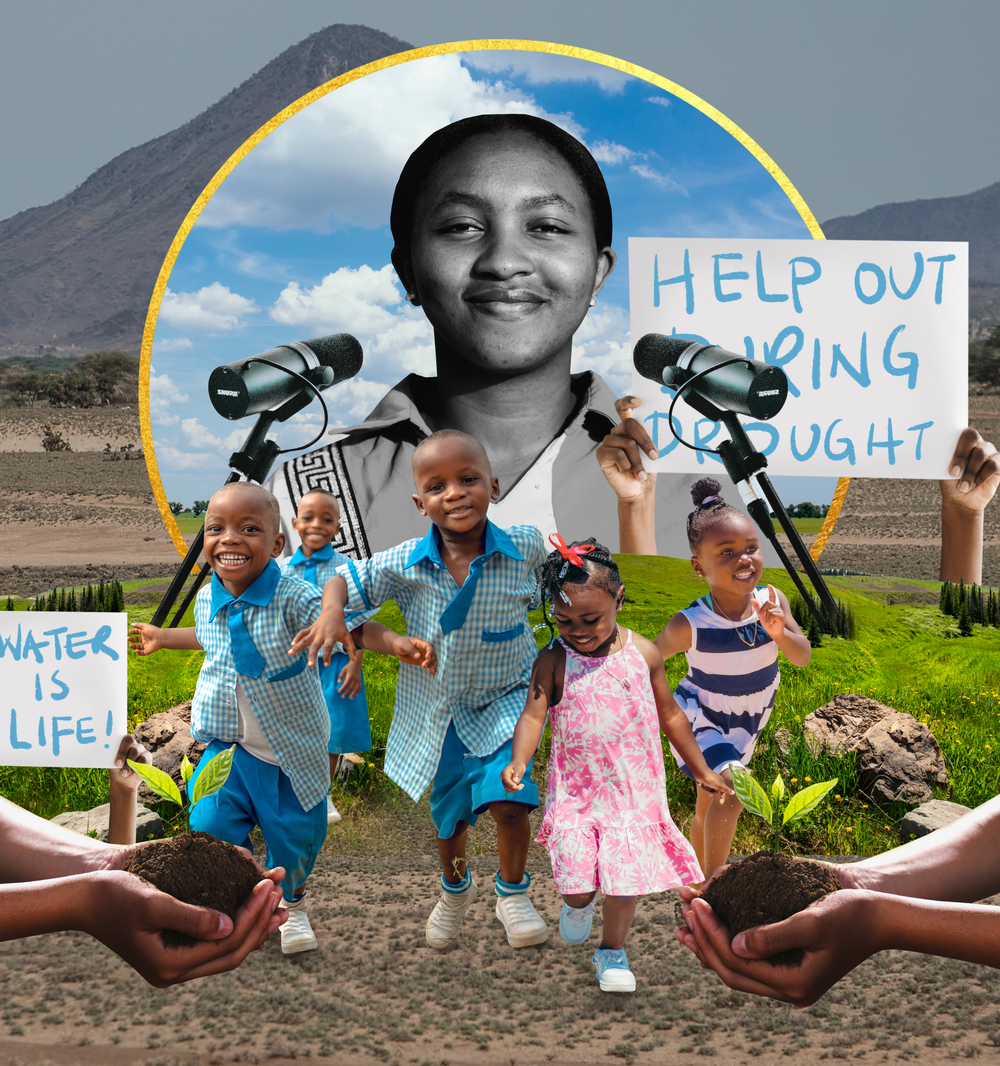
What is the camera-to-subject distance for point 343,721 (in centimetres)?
379

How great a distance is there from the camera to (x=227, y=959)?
2.28 metres

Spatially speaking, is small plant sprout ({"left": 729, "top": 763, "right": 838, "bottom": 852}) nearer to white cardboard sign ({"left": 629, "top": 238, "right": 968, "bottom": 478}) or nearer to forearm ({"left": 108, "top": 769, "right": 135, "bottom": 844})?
white cardboard sign ({"left": 629, "top": 238, "right": 968, "bottom": 478})

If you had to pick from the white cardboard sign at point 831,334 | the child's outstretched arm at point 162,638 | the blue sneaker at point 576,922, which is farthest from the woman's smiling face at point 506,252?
the blue sneaker at point 576,922

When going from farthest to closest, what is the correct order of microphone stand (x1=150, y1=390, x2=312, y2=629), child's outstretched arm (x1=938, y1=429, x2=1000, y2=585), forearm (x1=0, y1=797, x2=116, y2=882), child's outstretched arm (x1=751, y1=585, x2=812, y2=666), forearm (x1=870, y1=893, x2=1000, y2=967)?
microphone stand (x1=150, y1=390, x2=312, y2=629)
child's outstretched arm (x1=938, y1=429, x2=1000, y2=585)
child's outstretched arm (x1=751, y1=585, x2=812, y2=666)
forearm (x1=0, y1=797, x2=116, y2=882)
forearm (x1=870, y1=893, x2=1000, y2=967)

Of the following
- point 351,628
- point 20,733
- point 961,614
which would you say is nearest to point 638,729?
point 351,628

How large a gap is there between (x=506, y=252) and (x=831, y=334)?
143 cm

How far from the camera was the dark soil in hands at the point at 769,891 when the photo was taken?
2.14 metres

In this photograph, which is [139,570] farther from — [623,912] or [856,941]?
[856,941]

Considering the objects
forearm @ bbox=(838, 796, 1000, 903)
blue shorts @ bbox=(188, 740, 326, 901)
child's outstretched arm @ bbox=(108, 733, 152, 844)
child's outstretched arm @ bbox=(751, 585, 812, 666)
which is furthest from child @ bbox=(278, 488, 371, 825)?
forearm @ bbox=(838, 796, 1000, 903)

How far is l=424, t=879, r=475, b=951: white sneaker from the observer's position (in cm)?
285

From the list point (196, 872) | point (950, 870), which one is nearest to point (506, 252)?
point (196, 872)

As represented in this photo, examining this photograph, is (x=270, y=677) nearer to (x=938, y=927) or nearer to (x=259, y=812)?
(x=259, y=812)

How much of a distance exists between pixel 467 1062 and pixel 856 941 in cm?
102

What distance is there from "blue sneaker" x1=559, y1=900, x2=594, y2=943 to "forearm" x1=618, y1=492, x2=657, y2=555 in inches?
70.5
